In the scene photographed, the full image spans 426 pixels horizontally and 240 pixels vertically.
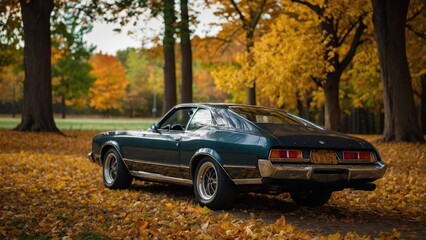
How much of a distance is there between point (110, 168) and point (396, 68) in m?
12.4

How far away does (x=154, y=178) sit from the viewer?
352 inches

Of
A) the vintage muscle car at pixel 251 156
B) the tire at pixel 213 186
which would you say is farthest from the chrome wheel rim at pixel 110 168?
the tire at pixel 213 186

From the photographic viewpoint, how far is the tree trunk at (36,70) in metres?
23.1

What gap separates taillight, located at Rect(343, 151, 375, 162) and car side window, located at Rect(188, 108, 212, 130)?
76.0 inches

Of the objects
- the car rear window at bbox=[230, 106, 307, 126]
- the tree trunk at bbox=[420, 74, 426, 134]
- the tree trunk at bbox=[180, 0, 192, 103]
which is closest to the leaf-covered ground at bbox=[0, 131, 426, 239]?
the car rear window at bbox=[230, 106, 307, 126]

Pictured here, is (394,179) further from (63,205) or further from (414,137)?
(414,137)

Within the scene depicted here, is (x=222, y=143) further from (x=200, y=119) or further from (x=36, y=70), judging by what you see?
(x=36, y=70)

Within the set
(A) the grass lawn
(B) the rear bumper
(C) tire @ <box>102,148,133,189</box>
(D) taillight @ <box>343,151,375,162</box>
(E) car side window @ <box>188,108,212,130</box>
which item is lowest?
(A) the grass lawn

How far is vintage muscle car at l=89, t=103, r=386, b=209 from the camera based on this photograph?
6961mm

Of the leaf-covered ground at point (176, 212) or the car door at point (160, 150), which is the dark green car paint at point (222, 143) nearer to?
the car door at point (160, 150)

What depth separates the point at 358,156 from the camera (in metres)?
7.43

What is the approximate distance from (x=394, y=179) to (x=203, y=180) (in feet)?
16.4

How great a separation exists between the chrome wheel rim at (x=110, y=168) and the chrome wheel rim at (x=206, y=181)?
2.43 meters

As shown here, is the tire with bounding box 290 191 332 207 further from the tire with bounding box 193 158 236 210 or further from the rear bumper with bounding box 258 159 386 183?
the tire with bounding box 193 158 236 210
